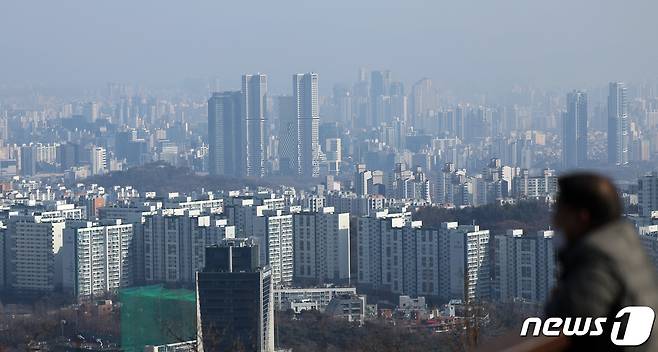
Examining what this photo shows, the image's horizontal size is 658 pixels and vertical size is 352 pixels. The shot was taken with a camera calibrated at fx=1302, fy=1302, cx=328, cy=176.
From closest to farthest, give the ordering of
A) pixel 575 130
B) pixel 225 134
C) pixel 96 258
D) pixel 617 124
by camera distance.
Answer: pixel 96 258
pixel 617 124
pixel 575 130
pixel 225 134

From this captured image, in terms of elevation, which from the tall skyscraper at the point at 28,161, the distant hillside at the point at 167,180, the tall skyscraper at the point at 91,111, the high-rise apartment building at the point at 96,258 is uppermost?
the tall skyscraper at the point at 91,111

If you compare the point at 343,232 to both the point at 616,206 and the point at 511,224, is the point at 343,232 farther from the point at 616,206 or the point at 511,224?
the point at 616,206

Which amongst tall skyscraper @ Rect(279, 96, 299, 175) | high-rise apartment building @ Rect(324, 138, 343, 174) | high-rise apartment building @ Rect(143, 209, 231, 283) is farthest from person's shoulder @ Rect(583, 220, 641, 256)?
high-rise apartment building @ Rect(324, 138, 343, 174)

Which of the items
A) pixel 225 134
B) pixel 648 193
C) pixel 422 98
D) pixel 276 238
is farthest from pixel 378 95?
pixel 648 193

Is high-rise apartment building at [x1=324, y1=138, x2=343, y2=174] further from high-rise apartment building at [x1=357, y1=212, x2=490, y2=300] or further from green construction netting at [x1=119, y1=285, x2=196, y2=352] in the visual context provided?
green construction netting at [x1=119, y1=285, x2=196, y2=352]

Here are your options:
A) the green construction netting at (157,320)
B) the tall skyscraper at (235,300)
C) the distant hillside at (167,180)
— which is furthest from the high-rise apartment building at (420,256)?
the distant hillside at (167,180)

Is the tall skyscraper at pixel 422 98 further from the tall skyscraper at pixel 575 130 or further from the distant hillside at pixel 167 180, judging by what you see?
the tall skyscraper at pixel 575 130

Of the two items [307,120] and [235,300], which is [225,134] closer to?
[307,120]

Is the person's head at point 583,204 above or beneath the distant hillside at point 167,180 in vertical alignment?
above
